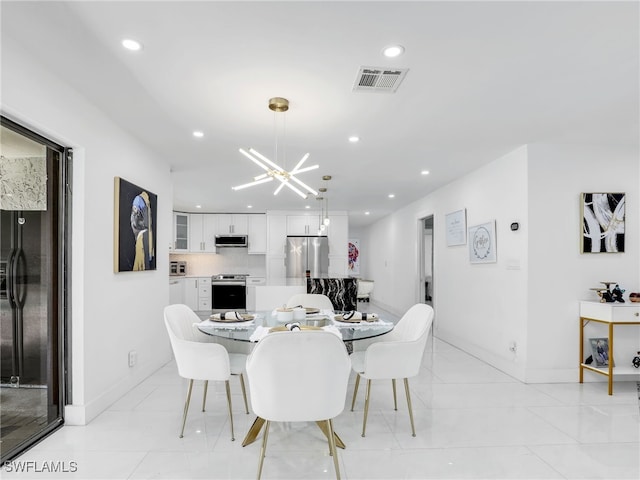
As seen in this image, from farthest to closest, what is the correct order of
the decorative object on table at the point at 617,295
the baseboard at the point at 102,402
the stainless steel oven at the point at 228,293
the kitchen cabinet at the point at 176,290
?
the stainless steel oven at the point at 228,293, the kitchen cabinet at the point at 176,290, the decorative object on table at the point at 617,295, the baseboard at the point at 102,402

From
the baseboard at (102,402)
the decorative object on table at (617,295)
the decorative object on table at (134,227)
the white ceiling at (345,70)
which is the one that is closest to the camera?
the white ceiling at (345,70)

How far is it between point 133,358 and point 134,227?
3.89 feet

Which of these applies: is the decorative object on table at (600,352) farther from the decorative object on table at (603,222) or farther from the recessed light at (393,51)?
the recessed light at (393,51)

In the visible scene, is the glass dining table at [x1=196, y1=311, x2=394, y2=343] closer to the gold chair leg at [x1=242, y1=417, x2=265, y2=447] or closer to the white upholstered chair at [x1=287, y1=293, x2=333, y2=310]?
the gold chair leg at [x1=242, y1=417, x2=265, y2=447]

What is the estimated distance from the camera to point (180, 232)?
8555 millimetres

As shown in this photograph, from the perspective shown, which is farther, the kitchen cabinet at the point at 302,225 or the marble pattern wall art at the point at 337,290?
the kitchen cabinet at the point at 302,225

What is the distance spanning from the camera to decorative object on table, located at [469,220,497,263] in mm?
4402

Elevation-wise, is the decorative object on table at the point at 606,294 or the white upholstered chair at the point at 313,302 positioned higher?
the decorative object on table at the point at 606,294

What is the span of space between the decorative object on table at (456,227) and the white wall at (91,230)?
154 inches

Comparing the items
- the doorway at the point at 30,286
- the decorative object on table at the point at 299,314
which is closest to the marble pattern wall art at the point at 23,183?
the doorway at the point at 30,286

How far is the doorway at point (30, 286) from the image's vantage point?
229cm

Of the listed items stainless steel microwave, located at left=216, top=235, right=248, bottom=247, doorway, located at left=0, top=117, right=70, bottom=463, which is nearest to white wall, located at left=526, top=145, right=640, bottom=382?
doorway, located at left=0, top=117, right=70, bottom=463

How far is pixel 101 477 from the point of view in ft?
6.85

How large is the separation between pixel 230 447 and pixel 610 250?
3.88 metres
